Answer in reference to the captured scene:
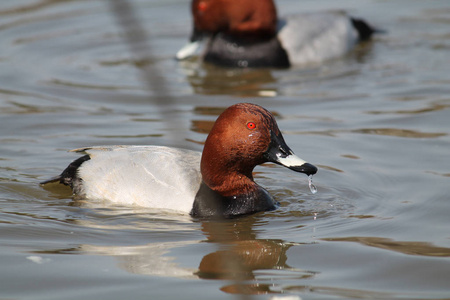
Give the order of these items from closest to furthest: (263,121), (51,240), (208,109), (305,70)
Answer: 1. (51,240)
2. (263,121)
3. (208,109)
4. (305,70)

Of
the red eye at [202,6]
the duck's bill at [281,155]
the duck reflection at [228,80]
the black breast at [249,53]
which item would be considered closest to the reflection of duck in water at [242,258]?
the duck's bill at [281,155]

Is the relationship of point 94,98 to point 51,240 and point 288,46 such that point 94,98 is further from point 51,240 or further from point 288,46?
point 51,240

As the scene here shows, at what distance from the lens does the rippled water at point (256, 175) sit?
4.44 m

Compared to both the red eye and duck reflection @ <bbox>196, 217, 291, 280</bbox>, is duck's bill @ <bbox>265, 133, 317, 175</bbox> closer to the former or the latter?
duck reflection @ <bbox>196, 217, 291, 280</bbox>

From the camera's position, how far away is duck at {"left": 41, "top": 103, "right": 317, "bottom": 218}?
18.3ft

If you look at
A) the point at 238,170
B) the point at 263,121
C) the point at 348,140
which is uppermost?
the point at 263,121

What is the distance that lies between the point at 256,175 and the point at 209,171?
113 cm

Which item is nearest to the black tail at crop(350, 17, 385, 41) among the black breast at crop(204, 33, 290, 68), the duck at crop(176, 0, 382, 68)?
the duck at crop(176, 0, 382, 68)

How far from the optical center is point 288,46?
1091 centimetres

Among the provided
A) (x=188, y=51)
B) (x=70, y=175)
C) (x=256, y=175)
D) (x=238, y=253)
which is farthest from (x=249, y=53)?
(x=238, y=253)

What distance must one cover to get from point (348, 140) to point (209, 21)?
13.0 ft

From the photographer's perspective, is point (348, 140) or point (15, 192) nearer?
point (15, 192)

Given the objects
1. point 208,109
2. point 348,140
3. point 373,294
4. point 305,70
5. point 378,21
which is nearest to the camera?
point 373,294

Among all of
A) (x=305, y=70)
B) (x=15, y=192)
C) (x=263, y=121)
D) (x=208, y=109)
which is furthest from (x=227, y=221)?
(x=305, y=70)
